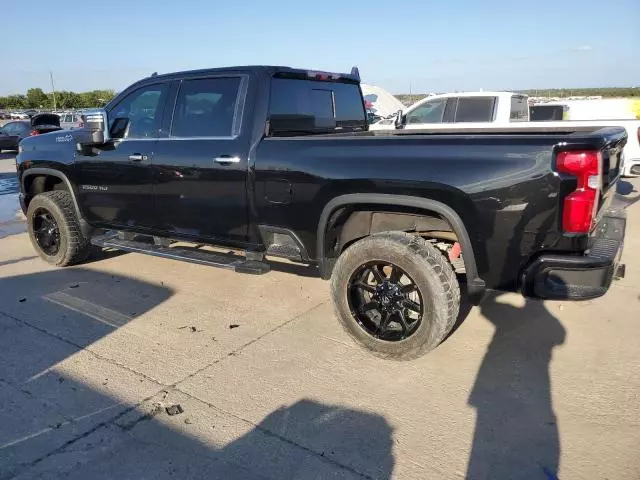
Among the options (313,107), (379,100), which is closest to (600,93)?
(379,100)

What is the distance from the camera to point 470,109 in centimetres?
980

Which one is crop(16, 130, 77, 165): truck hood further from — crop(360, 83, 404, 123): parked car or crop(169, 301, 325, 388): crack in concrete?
crop(360, 83, 404, 123): parked car

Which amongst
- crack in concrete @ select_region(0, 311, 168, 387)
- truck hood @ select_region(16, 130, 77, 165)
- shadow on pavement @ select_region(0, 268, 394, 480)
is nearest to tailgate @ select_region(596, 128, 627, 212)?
shadow on pavement @ select_region(0, 268, 394, 480)

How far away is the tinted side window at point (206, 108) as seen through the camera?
4.33 m

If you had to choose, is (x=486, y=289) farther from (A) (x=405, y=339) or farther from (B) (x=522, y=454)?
(B) (x=522, y=454)

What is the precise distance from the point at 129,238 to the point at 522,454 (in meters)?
4.07

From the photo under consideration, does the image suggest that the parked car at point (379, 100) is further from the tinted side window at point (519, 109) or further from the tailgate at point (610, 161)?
the tailgate at point (610, 161)

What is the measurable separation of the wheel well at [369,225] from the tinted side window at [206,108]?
1178 millimetres

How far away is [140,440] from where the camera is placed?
9.24 ft

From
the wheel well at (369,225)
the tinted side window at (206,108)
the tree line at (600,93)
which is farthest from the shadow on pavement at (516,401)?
the tree line at (600,93)

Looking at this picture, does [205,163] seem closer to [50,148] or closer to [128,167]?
[128,167]

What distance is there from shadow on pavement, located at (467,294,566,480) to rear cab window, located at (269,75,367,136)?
2.19 meters

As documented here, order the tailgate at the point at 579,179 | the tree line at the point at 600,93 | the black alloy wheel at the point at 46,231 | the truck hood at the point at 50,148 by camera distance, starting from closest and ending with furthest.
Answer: the tailgate at the point at 579,179 → the truck hood at the point at 50,148 → the black alloy wheel at the point at 46,231 → the tree line at the point at 600,93

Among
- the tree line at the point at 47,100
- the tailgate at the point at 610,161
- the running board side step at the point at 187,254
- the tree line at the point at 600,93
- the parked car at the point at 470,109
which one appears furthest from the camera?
the tree line at the point at 47,100
